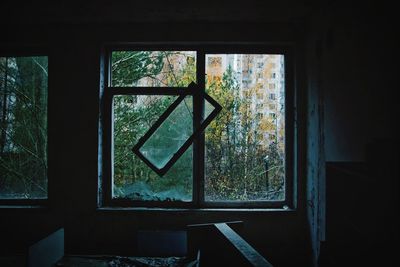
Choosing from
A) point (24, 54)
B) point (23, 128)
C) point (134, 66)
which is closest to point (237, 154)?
point (134, 66)

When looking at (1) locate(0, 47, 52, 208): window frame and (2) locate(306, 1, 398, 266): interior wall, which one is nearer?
(2) locate(306, 1, 398, 266): interior wall

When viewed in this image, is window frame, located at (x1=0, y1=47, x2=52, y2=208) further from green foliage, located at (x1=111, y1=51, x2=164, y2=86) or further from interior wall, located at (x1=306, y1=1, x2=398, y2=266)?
interior wall, located at (x1=306, y1=1, x2=398, y2=266)

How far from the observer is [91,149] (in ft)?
11.0

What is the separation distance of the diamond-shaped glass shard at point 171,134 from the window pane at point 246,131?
123 millimetres

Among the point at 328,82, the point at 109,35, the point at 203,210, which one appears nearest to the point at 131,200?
the point at 203,210

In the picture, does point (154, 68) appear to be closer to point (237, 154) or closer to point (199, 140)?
point (199, 140)

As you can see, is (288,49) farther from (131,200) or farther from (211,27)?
(131,200)

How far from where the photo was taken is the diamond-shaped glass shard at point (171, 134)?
3.39 m

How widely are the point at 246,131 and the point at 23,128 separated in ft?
7.24

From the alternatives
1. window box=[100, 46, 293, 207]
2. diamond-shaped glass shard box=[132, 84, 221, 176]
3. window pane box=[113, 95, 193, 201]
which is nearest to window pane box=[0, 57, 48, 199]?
window box=[100, 46, 293, 207]

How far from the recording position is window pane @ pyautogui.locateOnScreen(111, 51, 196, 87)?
11.3ft

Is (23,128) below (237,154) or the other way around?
the other way around

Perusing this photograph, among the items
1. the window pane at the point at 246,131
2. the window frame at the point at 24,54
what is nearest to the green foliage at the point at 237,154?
the window pane at the point at 246,131

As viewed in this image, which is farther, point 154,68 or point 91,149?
point 154,68
